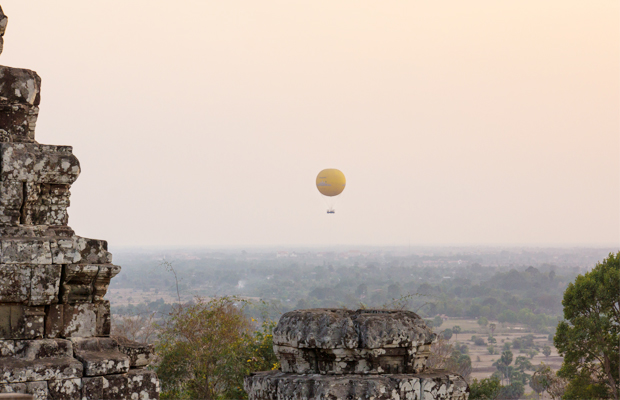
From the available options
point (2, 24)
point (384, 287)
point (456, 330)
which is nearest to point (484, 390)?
point (2, 24)

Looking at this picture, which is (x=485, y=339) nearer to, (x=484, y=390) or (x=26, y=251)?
(x=484, y=390)

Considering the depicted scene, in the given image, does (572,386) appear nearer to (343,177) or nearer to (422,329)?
(422,329)

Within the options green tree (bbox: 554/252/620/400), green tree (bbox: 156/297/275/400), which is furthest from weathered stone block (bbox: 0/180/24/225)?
green tree (bbox: 554/252/620/400)

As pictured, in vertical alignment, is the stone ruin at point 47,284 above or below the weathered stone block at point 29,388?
above

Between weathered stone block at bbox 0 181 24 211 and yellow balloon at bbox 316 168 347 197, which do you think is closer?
weathered stone block at bbox 0 181 24 211

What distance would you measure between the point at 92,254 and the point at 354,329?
2728 millimetres

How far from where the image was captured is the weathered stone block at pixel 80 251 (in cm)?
534

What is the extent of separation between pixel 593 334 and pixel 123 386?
68.7 feet

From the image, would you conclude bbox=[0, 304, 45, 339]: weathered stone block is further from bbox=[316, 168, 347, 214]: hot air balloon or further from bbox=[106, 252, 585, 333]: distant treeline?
bbox=[106, 252, 585, 333]: distant treeline

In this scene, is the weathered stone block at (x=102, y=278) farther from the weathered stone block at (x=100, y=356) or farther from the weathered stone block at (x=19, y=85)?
the weathered stone block at (x=19, y=85)

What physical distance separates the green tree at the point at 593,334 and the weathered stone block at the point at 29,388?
2033 centimetres

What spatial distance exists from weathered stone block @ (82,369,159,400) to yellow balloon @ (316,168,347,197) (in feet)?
129

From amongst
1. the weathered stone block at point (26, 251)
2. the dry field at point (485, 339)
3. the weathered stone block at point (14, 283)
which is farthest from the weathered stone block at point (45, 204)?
the dry field at point (485, 339)

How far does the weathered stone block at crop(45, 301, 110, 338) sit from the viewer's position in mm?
5394
